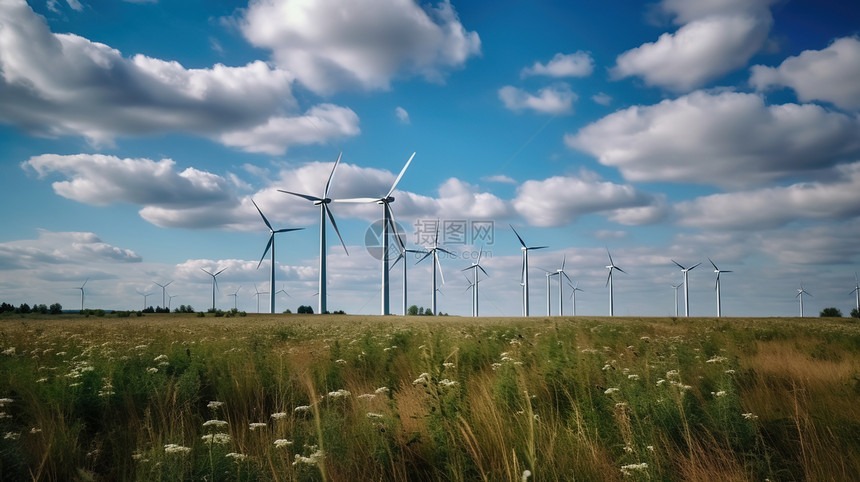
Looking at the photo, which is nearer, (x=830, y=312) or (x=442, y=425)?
(x=442, y=425)

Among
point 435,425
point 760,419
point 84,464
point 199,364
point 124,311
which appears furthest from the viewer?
point 124,311

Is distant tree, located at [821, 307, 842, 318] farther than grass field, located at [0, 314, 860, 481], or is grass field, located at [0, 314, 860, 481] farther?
distant tree, located at [821, 307, 842, 318]

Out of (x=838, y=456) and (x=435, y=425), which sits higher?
(x=435, y=425)

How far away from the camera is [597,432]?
6.09 meters

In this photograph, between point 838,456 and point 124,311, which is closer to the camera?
point 838,456

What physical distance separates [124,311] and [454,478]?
321 ft

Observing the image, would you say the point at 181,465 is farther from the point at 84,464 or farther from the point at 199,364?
the point at 199,364

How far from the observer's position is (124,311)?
85438 millimetres

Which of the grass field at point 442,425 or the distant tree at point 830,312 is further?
the distant tree at point 830,312

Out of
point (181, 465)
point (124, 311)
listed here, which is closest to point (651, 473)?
point (181, 465)

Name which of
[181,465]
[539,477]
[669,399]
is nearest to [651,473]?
[539,477]

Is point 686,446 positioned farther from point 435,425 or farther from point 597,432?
point 435,425

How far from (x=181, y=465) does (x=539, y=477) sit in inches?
148

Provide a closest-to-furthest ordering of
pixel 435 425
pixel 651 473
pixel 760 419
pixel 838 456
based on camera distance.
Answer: pixel 651 473, pixel 435 425, pixel 838 456, pixel 760 419
